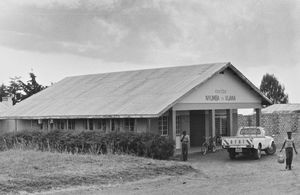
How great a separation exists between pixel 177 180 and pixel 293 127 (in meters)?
30.5

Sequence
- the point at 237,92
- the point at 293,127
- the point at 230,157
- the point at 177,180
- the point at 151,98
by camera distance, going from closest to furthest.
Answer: the point at 177,180 < the point at 230,157 < the point at 151,98 < the point at 237,92 < the point at 293,127

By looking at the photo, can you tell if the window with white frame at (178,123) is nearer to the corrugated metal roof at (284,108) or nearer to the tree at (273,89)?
the corrugated metal roof at (284,108)

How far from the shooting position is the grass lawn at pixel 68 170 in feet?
53.0

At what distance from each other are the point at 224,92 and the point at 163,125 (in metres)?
4.11

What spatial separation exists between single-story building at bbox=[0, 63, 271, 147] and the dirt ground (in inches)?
189

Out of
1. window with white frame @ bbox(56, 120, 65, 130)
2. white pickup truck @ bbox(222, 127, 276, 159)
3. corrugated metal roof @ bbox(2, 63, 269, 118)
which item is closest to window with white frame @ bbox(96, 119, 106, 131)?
corrugated metal roof @ bbox(2, 63, 269, 118)

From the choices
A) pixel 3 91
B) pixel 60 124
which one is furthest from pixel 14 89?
pixel 60 124

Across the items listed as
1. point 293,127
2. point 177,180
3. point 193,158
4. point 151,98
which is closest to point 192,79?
point 151,98

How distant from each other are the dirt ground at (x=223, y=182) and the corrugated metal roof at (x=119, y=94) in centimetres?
490

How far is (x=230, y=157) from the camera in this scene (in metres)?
26.2

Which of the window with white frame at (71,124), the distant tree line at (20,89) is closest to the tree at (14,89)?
the distant tree line at (20,89)

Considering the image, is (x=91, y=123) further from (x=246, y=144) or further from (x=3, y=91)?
(x=3, y=91)

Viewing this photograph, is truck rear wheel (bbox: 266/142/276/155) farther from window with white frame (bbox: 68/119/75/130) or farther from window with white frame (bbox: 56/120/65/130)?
window with white frame (bbox: 56/120/65/130)

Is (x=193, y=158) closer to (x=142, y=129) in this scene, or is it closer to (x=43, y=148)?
(x=142, y=129)
